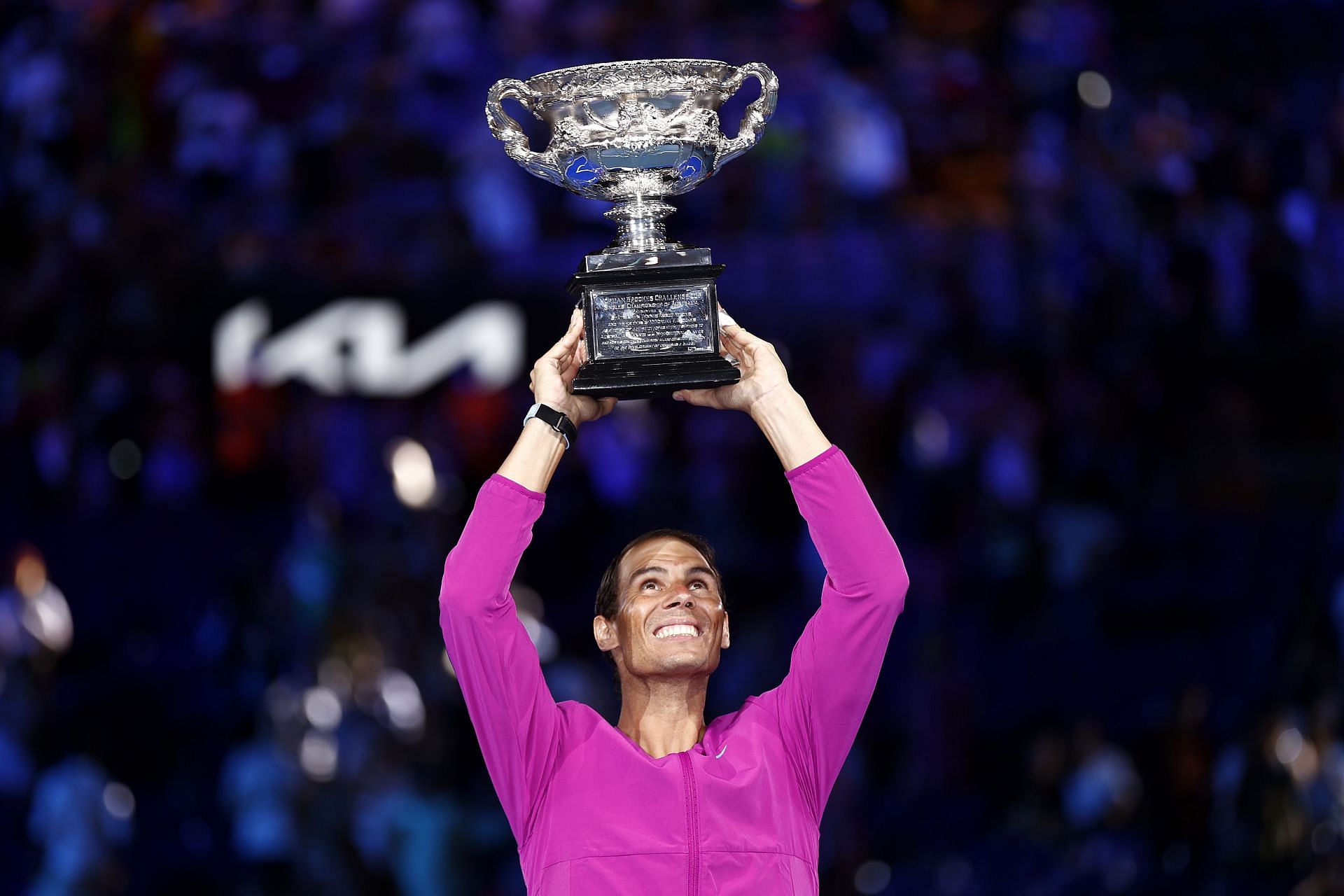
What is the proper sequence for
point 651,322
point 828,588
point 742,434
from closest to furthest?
point 828,588 → point 651,322 → point 742,434

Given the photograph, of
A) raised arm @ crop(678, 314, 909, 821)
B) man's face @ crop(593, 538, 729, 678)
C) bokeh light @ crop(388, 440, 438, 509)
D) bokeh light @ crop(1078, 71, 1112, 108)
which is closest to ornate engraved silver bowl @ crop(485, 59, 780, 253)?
raised arm @ crop(678, 314, 909, 821)

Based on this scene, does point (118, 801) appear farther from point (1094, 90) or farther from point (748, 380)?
point (1094, 90)

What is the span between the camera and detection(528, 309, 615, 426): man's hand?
2629 mm

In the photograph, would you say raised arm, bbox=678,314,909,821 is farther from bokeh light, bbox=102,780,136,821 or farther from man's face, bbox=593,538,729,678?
bokeh light, bbox=102,780,136,821

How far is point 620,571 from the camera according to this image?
107 inches

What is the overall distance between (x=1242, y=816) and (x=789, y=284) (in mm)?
3301

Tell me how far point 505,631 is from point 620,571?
29 centimetres

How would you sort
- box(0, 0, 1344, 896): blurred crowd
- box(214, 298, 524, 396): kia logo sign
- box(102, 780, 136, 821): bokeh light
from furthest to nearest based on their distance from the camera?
box(214, 298, 524, 396): kia logo sign
box(102, 780, 136, 821): bokeh light
box(0, 0, 1344, 896): blurred crowd

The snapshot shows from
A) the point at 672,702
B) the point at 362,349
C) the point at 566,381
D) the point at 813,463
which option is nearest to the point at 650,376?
the point at 566,381

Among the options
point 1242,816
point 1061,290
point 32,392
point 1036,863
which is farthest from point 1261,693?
point 32,392

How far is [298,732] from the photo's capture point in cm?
725

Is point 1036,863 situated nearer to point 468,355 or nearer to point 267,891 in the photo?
point 267,891

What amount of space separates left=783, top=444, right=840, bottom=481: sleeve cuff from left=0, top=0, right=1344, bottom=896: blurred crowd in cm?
446

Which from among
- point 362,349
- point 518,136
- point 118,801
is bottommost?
point 118,801
